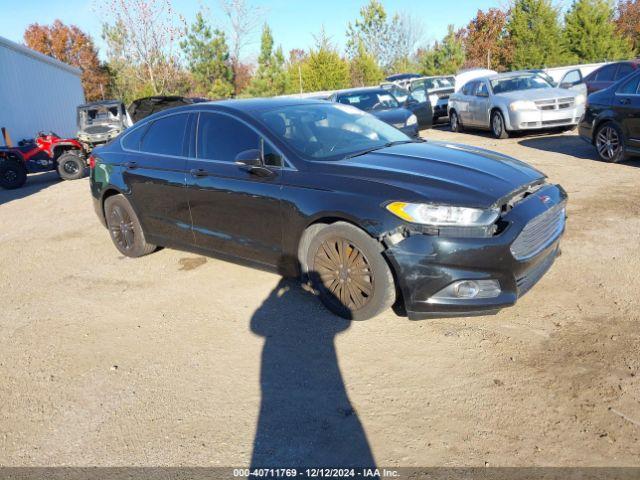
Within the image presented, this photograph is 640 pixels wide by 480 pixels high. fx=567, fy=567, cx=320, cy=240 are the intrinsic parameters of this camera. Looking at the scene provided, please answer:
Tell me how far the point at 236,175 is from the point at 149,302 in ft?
4.62

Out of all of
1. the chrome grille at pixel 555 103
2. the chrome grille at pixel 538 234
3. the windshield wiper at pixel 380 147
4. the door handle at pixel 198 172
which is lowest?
the chrome grille at pixel 538 234

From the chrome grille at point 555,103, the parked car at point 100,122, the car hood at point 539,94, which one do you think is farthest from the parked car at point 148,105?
the chrome grille at point 555,103

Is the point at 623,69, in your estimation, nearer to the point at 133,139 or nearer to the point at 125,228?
the point at 133,139

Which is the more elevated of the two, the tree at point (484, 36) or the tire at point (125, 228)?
the tree at point (484, 36)

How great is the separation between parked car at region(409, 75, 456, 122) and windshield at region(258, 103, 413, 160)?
14927 mm

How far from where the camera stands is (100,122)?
15.4m

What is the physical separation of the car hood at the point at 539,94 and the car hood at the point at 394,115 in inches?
115

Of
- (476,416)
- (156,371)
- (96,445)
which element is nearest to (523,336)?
(476,416)

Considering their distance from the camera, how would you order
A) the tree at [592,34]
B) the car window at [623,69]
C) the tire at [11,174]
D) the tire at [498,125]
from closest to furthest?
the tire at [11,174] < the tire at [498,125] < the car window at [623,69] < the tree at [592,34]

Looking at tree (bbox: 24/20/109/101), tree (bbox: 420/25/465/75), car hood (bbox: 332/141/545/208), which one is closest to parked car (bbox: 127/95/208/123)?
car hood (bbox: 332/141/545/208)

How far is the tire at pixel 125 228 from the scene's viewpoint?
6109 millimetres

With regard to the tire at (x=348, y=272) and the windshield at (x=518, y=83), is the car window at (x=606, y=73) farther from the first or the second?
the tire at (x=348, y=272)

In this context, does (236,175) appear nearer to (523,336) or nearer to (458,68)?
(523,336)

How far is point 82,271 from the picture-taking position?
6160mm
